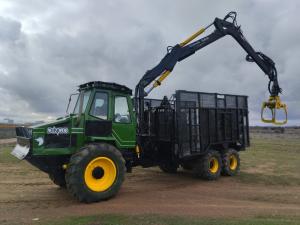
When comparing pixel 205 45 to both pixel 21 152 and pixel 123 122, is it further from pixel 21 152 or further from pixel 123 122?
Answer: pixel 21 152

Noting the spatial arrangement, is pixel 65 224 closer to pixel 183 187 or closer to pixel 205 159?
pixel 183 187

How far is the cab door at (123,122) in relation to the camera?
10031 mm

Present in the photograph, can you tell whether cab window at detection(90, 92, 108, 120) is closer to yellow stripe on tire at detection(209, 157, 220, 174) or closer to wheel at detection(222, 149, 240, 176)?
yellow stripe on tire at detection(209, 157, 220, 174)

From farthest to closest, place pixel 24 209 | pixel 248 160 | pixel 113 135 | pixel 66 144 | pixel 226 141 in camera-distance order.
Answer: pixel 248 160 → pixel 226 141 → pixel 113 135 → pixel 66 144 → pixel 24 209

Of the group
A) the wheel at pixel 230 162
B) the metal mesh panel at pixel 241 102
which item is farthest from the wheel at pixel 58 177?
the metal mesh panel at pixel 241 102

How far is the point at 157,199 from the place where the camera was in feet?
31.4

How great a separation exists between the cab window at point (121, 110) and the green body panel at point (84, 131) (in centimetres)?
10

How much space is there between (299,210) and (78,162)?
569 cm

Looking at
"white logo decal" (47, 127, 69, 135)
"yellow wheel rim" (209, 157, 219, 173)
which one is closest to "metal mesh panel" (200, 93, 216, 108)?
"yellow wheel rim" (209, 157, 219, 173)

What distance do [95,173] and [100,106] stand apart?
193cm

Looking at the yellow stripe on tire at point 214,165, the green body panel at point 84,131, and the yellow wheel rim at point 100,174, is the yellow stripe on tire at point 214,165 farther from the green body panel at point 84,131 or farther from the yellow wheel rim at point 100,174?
the yellow wheel rim at point 100,174

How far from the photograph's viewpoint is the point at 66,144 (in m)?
9.22

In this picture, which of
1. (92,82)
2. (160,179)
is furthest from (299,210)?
(92,82)

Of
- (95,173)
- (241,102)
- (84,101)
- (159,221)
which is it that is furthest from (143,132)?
(159,221)
